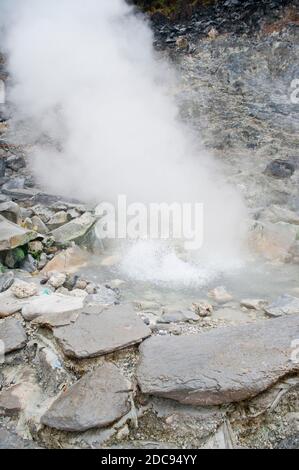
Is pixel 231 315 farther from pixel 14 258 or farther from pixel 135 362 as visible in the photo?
pixel 14 258

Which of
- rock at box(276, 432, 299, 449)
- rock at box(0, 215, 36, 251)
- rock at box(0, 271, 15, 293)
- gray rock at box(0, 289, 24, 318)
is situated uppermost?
rock at box(0, 215, 36, 251)

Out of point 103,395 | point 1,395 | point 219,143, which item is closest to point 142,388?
point 103,395

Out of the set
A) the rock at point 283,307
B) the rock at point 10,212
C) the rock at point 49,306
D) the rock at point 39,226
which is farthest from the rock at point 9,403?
the rock at point 10,212

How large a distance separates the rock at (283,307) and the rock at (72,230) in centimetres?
253

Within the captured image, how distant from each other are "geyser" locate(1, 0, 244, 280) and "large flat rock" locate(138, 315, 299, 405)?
369 cm

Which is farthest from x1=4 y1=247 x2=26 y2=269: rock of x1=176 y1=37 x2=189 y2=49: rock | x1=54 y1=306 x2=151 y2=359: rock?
x1=176 y1=37 x2=189 y2=49: rock

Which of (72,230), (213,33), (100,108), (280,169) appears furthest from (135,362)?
(213,33)

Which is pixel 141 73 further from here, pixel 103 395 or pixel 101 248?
pixel 103 395

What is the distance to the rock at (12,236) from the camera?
390 cm

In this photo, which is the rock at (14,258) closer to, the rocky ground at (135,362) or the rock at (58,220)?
the rocky ground at (135,362)

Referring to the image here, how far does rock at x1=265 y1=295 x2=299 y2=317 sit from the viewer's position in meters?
2.81

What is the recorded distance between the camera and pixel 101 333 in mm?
2160

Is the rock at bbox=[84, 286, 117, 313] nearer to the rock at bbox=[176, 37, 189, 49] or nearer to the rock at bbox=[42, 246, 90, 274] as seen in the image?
the rock at bbox=[42, 246, 90, 274]

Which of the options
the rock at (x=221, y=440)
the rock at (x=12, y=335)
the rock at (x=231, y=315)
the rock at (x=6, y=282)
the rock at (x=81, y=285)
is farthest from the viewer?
the rock at (x=81, y=285)
